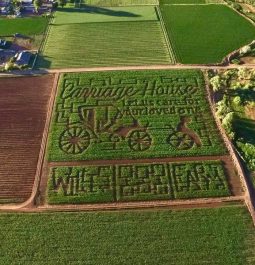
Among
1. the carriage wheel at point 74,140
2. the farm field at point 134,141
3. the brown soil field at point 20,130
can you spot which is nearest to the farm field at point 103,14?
the farm field at point 134,141

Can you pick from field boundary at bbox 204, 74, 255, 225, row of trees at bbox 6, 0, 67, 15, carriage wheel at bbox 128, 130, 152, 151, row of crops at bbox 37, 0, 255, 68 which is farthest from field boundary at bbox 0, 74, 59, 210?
row of trees at bbox 6, 0, 67, 15

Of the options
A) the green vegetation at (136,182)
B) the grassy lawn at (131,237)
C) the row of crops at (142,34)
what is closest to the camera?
the grassy lawn at (131,237)

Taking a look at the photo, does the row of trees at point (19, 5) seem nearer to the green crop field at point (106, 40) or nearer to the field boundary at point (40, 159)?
the green crop field at point (106, 40)

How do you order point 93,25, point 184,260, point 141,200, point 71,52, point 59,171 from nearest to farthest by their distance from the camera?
point 184,260 < point 141,200 < point 59,171 < point 71,52 < point 93,25

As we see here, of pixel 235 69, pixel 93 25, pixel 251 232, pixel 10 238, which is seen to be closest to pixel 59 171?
pixel 10 238

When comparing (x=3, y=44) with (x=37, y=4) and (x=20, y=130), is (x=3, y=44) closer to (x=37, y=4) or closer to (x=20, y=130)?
(x=37, y=4)

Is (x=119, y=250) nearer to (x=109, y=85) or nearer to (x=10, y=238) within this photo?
(x=10, y=238)

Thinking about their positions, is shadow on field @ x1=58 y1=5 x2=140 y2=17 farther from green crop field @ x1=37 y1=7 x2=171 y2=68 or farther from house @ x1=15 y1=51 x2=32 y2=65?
house @ x1=15 y1=51 x2=32 y2=65

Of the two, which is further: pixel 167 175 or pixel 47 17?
pixel 47 17
